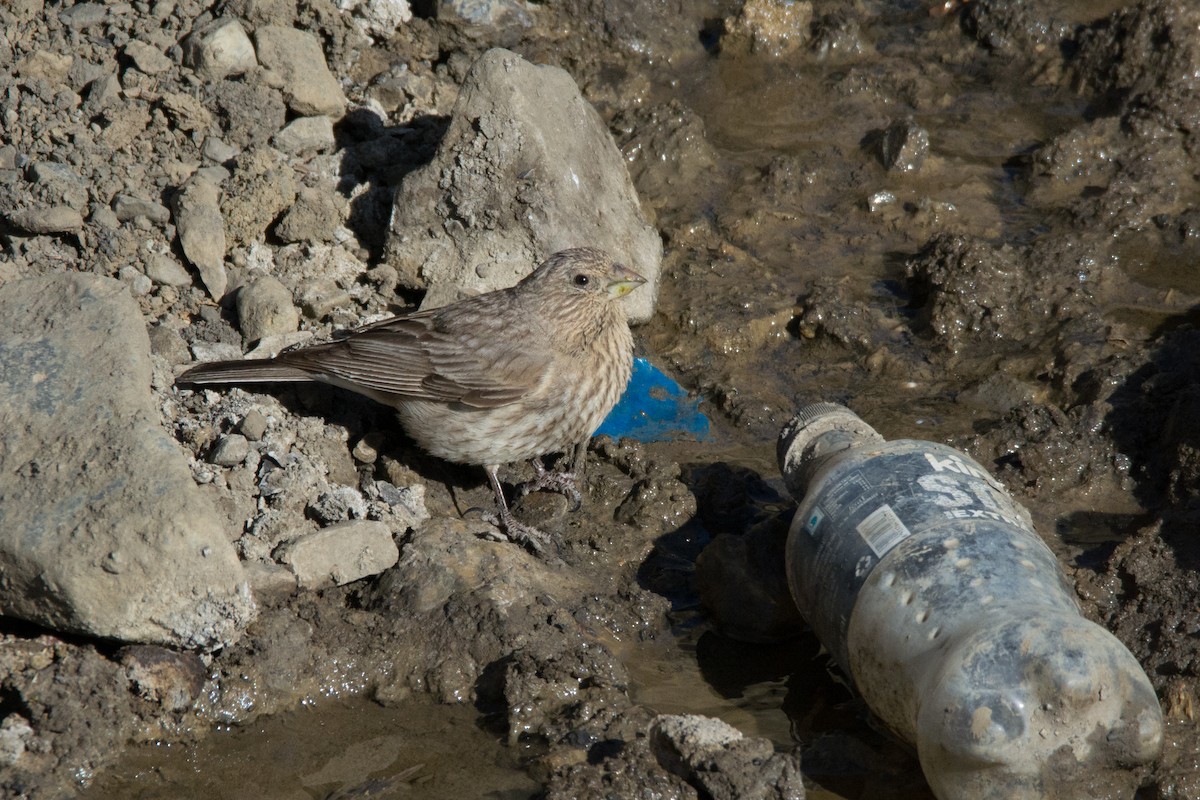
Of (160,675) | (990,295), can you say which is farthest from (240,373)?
(990,295)

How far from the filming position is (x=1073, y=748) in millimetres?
3863

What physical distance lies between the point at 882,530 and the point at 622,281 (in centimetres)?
227

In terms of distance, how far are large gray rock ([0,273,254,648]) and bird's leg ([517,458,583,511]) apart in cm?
170

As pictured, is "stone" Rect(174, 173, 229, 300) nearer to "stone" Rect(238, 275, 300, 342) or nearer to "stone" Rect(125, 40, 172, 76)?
"stone" Rect(238, 275, 300, 342)

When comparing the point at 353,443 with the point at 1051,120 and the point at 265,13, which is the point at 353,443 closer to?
the point at 265,13

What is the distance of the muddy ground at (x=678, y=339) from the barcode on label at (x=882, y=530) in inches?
34.6

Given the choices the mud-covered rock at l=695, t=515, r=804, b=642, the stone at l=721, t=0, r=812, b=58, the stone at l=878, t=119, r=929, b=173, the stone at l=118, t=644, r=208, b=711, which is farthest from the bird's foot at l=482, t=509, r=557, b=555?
the stone at l=721, t=0, r=812, b=58

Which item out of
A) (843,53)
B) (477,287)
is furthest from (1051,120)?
(477,287)

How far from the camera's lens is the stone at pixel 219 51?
727 centimetres

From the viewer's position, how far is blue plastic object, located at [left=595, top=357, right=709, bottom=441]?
654 centimetres

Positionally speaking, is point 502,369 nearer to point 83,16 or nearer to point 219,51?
point 219,51

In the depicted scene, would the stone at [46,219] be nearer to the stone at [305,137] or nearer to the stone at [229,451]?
the stone at [305,137]

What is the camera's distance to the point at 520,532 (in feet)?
19.3

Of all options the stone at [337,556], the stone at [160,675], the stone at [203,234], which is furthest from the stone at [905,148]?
the stone at [160,675]
